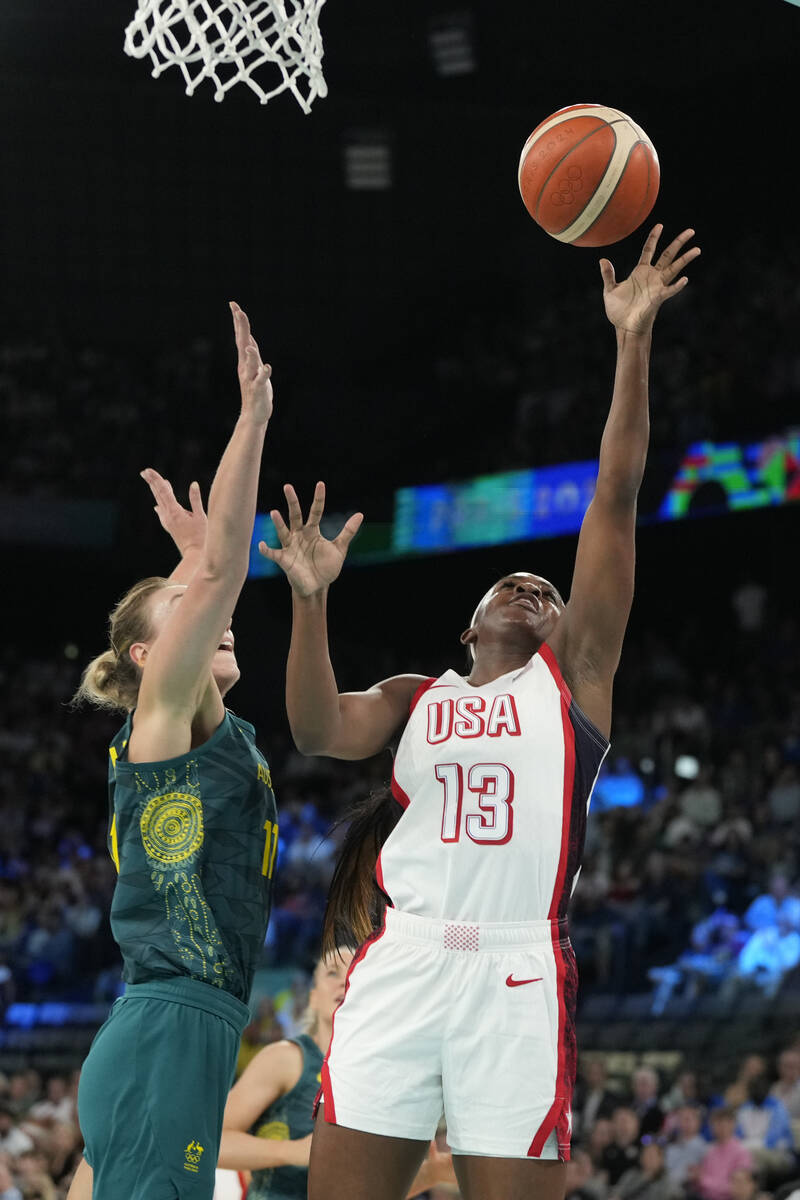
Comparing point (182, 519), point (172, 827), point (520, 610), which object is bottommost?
point (172, 827)

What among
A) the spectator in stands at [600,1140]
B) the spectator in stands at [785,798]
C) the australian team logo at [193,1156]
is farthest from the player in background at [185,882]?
the spectator in stands at [785,798]

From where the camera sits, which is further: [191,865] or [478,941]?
[191,865]

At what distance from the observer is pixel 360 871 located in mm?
4113

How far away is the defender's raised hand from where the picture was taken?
Result: 11.1 ft

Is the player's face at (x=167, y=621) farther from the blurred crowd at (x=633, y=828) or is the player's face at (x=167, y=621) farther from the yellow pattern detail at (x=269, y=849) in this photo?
the blurred crowd at (x=633, y=828)

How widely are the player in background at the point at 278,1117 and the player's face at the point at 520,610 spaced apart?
64.5 inches

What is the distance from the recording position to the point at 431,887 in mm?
3422

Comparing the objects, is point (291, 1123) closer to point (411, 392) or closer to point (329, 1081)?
point (329, 1081)

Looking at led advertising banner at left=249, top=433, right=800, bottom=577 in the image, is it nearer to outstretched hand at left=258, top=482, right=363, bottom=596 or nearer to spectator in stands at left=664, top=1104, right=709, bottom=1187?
spectator in stands at left=664, top=1104, right=709, bottom=1187

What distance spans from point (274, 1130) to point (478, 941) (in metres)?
2.17

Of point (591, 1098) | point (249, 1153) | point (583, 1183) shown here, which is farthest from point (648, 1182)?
point (249, 1153)

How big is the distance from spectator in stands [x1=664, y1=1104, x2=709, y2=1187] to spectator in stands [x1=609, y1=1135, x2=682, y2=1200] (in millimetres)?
59

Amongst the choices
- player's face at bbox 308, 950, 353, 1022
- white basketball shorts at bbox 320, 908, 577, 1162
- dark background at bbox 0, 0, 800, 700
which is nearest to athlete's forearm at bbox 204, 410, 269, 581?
white basketball shorts at bbox 320, 908, 577, 1162

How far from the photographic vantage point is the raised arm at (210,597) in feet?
10.9
